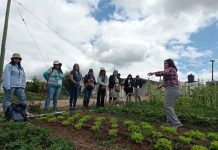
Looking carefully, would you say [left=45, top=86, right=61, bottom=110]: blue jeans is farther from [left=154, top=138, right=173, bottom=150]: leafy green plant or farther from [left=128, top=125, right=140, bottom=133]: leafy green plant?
[left=154, top=138, right=173, bottom=150]: leafy green plant

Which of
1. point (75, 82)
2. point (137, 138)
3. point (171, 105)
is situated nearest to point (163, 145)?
point (137, 138)

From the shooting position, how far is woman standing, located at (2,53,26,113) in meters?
10.7

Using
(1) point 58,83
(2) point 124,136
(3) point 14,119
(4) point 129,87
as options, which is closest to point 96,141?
(2) point 124,136

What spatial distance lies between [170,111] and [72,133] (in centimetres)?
282

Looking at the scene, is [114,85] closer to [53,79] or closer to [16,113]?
[53,79]

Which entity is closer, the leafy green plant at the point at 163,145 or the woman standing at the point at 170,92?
the leafy green plant at the point at 163,145

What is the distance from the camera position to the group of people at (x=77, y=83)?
10219 mm

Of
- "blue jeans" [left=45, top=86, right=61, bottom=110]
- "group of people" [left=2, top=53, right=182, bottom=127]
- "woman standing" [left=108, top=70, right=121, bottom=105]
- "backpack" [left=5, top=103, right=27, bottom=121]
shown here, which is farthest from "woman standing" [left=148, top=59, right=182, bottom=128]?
"woman standing" [left=108, top=70, right=121, bottom=105]

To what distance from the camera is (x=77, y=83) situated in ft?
45.9

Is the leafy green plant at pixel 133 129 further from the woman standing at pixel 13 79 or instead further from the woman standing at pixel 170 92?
the woman standing at pixel 13 79

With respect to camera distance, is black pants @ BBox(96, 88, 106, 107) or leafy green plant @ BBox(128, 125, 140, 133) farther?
black pants @ BBox(96, 88, 106, 107)

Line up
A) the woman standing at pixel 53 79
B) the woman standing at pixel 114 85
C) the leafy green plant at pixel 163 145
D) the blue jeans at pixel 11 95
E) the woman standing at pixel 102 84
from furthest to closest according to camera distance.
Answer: the woman standing at pixel 114 85
the woman standing at pixel 102 84
the woman standing at pixel 53 79
the blue jeans at pixel 11 95
the leafy green plant at pixel 163 145

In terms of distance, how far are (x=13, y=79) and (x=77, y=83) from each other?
342cm

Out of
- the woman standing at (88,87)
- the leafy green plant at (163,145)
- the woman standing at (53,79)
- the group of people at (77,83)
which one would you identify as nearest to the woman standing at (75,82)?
the group of people at (77,83)
